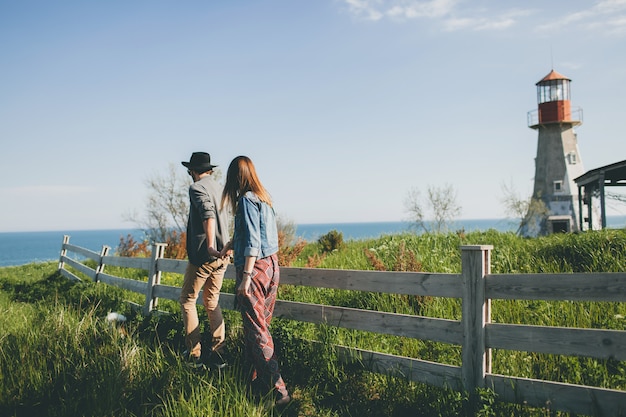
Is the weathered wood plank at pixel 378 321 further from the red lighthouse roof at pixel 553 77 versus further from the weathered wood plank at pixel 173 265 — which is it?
the red lighthouse roof at pixel 553 77

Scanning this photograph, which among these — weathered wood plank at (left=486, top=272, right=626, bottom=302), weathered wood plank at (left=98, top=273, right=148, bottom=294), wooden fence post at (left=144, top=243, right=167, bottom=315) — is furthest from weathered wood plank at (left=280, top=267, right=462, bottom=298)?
weathered wood plank at (left=98, top=273, right=148, bottom=294)

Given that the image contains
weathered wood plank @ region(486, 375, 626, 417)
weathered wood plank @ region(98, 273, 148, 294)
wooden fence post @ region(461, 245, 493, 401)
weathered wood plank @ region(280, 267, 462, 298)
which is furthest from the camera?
weathered wood plank @ region(98, 273, 148, 294)

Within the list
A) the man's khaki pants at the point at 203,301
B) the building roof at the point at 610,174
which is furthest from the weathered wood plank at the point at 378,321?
the building roof at the point at 610,174

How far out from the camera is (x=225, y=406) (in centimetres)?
409

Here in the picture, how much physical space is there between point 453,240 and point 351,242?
18.5 ft

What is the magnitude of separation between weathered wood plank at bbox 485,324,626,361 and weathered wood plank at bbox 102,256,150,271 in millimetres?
5922

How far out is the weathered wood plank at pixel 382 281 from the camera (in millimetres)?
4270

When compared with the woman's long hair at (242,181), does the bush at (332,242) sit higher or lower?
lower

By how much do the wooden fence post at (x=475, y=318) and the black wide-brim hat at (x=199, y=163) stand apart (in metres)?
2.95

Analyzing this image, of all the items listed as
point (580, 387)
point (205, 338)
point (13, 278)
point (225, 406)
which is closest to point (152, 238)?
point (13, 278)

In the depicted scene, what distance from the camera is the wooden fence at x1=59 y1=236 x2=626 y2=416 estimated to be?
3.49m

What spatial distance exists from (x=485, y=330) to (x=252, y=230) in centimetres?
206

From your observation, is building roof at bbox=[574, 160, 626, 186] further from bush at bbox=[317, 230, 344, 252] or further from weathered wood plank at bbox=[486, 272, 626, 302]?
weathered wood plank at bbox=[486, 272, 626, 302]

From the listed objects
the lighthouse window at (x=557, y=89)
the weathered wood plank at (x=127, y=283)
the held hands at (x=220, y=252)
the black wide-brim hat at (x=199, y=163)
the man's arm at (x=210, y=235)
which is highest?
the lighthouse window at (x=557, y=89)
